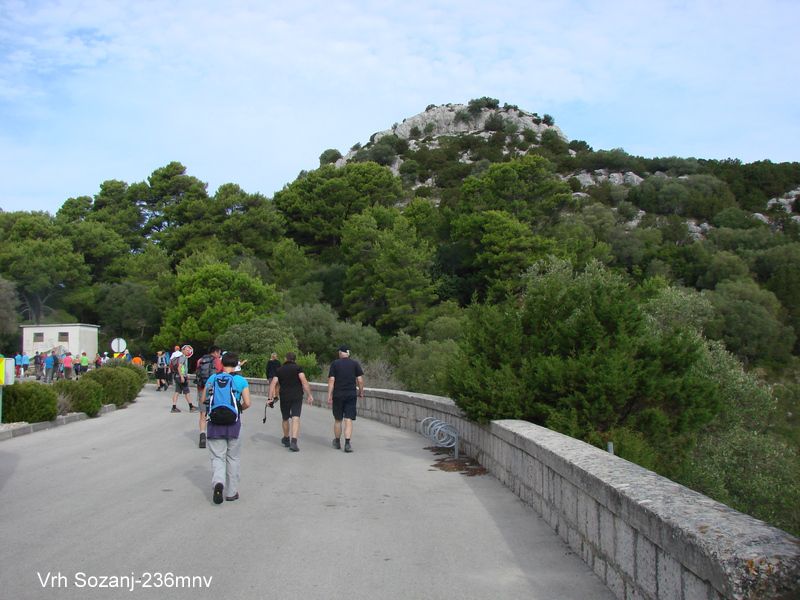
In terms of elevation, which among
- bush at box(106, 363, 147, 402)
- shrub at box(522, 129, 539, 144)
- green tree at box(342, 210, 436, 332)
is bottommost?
bush at box(106, 363, 147, 402)

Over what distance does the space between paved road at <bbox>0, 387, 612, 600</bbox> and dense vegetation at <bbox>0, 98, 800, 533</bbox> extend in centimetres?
268

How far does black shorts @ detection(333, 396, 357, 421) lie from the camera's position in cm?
1252

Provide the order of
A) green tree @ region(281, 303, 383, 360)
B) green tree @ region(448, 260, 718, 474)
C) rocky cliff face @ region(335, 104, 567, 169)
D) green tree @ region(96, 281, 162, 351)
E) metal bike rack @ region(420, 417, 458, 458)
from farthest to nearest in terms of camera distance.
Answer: rocky cliff face @ region(335, 104, 567, 169) < green tree @ region(96, 281, 162, 351) < green tree @ region(281, 303, 383, 360) < metal bike rack @ region(420, 417, 458, 458) < green tree @ region(448, 260, 718, 474)

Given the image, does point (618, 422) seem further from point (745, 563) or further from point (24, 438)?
point (24, 438)

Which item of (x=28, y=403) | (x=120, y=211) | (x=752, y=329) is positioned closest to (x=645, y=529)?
(x=28, y=403)

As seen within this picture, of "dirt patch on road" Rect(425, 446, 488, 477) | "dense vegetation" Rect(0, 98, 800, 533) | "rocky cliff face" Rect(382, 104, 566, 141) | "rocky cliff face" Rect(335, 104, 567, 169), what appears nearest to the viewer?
"dirt patch on road" Rect(425, 446, 488, 477)

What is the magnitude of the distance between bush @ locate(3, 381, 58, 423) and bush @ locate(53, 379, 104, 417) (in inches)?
80.6

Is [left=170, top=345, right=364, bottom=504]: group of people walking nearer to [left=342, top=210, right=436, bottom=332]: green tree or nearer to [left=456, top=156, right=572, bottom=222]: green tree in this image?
[left=342, top=210, right=436, bottom=332]: green tree

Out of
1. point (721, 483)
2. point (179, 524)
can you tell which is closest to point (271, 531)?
point (179, 524)

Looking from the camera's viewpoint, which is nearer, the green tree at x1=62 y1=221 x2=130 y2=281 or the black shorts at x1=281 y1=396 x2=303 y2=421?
the black shorts at x1=281 y1=396 x2=303 y2=421

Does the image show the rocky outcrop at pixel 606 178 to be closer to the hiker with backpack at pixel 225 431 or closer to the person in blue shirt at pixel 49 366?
the person in blue shirt at pixel 49 366

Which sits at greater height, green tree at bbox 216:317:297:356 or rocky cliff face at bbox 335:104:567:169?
rocky cliff face at bbox 335:104:567:169

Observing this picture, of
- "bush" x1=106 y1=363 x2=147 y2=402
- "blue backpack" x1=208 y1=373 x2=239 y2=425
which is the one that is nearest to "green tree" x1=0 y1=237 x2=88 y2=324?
"bush" x1=106 y1=363 x2=147 y2=402

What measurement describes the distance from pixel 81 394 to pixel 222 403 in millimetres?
12128
